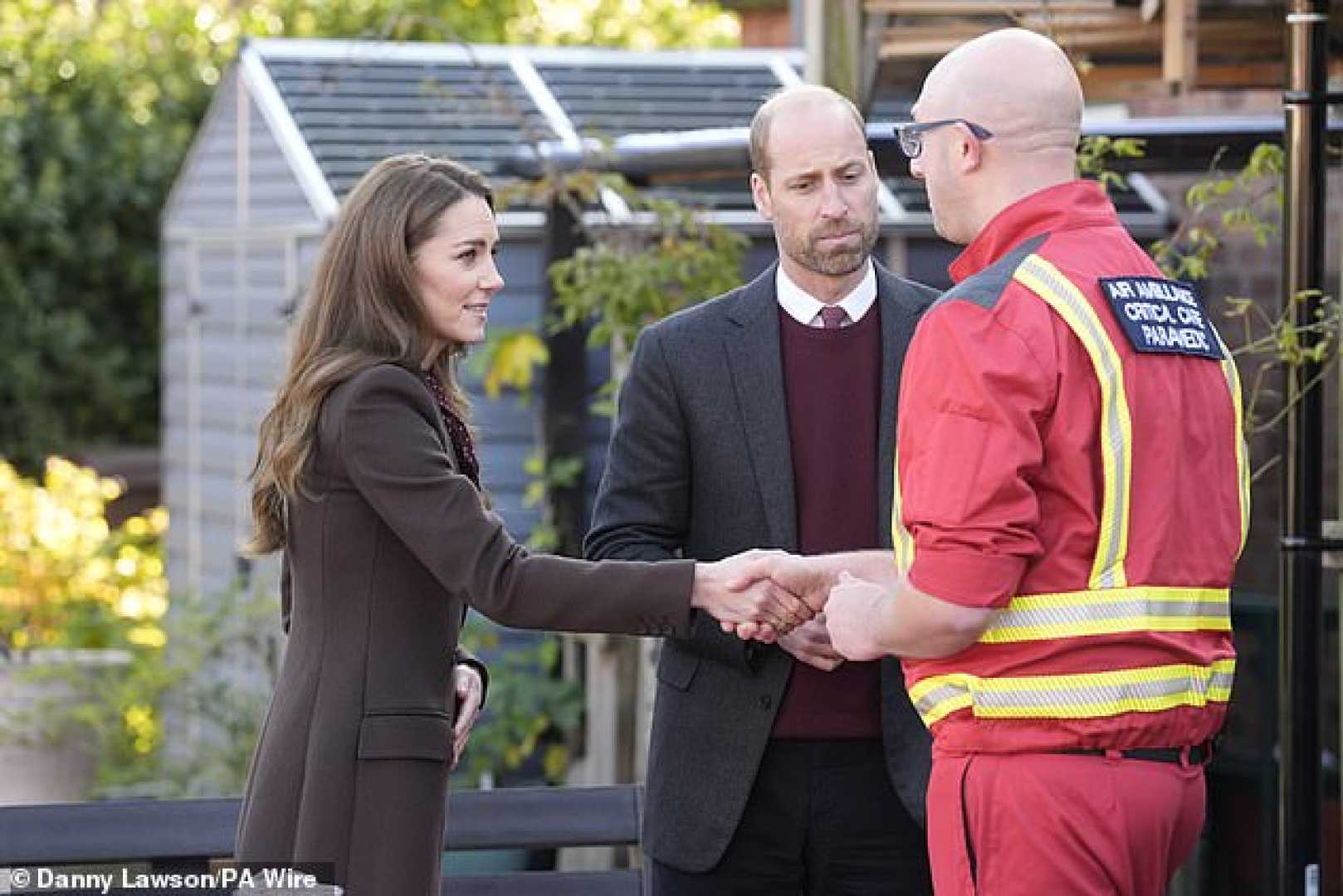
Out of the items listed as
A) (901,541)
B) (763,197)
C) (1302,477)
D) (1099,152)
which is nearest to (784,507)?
(763,197)

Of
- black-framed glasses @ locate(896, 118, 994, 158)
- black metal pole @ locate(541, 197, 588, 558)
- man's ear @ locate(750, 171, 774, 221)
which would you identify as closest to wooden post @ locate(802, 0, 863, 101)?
black metal pole @ locate(541, 197, 588, 558)

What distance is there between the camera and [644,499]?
3.94 meters

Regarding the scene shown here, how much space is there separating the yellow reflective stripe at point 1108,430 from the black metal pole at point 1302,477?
1599 mm

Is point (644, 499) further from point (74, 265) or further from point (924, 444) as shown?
point (74, 265)

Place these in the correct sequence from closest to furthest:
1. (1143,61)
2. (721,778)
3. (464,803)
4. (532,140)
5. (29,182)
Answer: (721,778) → (464,803) → (532,140) → (1143,61) → (29,182)

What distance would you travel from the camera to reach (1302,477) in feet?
14.7

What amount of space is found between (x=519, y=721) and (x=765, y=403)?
4.15 metres

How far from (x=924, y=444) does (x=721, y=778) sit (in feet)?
3.35

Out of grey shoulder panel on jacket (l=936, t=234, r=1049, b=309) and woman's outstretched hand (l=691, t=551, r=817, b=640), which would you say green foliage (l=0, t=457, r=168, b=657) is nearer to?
woman's outstretched hand (l=691, t=551, r=817, b=640)

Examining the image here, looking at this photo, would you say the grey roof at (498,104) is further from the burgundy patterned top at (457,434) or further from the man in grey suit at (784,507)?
the burgundy patterned top at (457,434)

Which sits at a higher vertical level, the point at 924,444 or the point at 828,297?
the point at 828,297

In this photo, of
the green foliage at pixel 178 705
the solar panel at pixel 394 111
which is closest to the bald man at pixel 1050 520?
the solar panel at pixel 394 111

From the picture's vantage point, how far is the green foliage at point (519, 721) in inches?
311

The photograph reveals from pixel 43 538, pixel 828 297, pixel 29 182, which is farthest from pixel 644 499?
pixel 29 182
